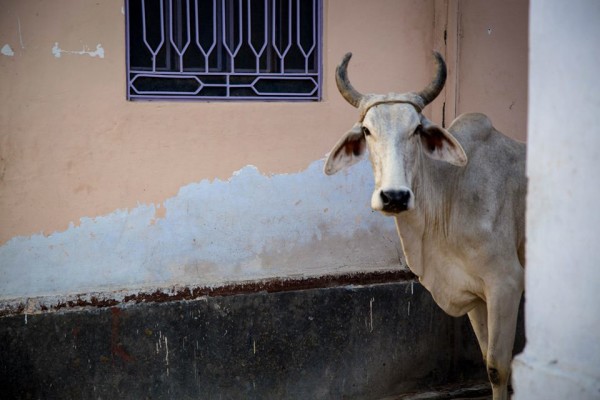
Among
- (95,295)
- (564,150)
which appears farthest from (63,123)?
(564,150)

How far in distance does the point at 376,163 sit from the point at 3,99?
194 cm

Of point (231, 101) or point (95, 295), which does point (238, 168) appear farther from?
point (95, 295)

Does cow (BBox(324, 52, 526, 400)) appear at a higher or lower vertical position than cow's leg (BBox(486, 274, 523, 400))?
higher

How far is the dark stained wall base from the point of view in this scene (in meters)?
4.21

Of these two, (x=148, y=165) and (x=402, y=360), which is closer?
(x=148, y=165)

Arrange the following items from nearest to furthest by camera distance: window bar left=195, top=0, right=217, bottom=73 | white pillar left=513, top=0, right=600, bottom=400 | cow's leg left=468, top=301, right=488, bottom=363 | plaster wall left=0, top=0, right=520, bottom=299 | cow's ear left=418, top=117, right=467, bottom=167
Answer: white pillar left=513, top=0, right=600, bottom=400 → cow's ear left=418, top=117, right=467, bottom=167 → plaster wall left=0, top=0, right=520, bottom=299 → cow's leg left=468, top=301, right=488, bottom=363 → window bar left=195, top=0, right=217, bottom=73

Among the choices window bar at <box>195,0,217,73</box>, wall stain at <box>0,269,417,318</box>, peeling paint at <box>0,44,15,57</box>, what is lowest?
wall stain at <box>0,269,417,318</box>

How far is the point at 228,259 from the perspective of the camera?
4621mm

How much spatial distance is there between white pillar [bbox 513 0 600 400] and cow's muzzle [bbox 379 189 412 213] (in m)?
1.49

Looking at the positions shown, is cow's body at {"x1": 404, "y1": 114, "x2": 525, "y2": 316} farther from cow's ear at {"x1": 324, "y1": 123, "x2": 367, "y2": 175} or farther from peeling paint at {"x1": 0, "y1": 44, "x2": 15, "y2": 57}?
peeling paint at {"x1": 0, "y1": 44, "x2": 15, "y2": 57}

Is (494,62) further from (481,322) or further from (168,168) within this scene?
(168,168)

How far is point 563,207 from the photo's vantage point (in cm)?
188

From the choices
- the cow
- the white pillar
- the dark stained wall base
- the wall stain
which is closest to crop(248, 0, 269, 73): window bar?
the cow

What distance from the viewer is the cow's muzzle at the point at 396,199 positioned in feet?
11.3
